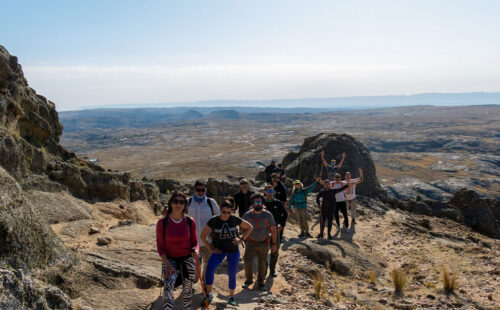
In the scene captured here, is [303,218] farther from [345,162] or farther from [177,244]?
[345,162]

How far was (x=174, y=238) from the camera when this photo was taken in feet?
17.9

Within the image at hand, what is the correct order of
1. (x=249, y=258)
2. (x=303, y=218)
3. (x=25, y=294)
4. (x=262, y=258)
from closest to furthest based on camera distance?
(x=25, y=294) → (x=262, y=258) → (x=249, y=258) → (x=303, y=218)

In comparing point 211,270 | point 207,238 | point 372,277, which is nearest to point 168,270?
point 211,270

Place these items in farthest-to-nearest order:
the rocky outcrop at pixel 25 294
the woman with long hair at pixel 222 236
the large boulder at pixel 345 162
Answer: the large boulder at pixel 345 162, the woman with long hair at pixel 222 236, the rocky outcrop at pixel 25 294

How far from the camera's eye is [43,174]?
1180 centimetres

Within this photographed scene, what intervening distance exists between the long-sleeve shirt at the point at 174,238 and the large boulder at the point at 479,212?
800 inches

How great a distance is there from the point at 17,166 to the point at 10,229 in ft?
21.8

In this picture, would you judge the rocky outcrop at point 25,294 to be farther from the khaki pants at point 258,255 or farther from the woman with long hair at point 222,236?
the khaki pants at point 258,255

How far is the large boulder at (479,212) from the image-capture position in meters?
19.5

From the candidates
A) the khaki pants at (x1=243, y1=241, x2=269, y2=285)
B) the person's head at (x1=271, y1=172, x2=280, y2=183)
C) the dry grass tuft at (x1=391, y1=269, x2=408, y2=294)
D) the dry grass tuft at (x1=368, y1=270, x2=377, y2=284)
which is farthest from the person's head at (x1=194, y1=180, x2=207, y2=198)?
the dry grass tuft at (x1=368, y1=270, x2=377, y2=284)

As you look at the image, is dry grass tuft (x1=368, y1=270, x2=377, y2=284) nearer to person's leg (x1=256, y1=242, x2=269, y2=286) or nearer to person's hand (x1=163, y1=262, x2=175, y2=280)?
person's leg (x1=256, y1=242, x2=269, y2=286)

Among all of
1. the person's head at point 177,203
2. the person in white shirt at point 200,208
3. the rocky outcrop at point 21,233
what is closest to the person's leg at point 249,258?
the person in white shirt at point 200,208

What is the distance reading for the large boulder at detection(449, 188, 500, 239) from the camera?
19516 mm

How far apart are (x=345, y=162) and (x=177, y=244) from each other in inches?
748
